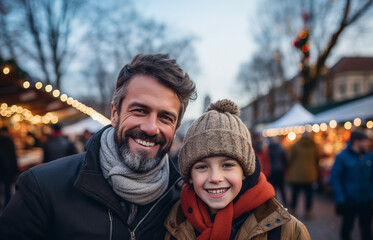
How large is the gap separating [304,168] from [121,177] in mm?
6205

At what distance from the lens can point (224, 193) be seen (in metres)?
1.64

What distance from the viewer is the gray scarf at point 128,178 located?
158 centimetres

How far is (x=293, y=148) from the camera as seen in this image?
23.3ft

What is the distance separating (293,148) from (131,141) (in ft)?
20.8

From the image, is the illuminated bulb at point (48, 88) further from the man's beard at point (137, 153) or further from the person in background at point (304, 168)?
the person in background at point (304, 168)

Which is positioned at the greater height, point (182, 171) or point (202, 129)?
point (202, 129)

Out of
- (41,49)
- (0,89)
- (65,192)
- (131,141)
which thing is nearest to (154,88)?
(131,141)

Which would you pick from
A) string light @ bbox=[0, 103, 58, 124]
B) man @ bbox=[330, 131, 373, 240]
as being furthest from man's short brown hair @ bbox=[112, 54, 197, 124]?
string light @ bbox=[0, 103, 58, 124]

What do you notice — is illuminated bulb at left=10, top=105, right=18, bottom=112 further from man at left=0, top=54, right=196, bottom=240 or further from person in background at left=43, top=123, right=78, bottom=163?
man at left=0, top=54, right=196, bottom=240

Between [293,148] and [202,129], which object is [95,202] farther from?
[293,148]

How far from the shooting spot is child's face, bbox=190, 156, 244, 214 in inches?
64.1

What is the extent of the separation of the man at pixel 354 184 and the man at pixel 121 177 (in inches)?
147

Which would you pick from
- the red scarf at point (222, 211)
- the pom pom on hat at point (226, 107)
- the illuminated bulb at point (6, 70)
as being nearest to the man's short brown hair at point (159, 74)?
the pom pom on hat at point (226, 107)

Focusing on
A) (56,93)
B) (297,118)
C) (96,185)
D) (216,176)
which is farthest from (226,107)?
(297,118)
